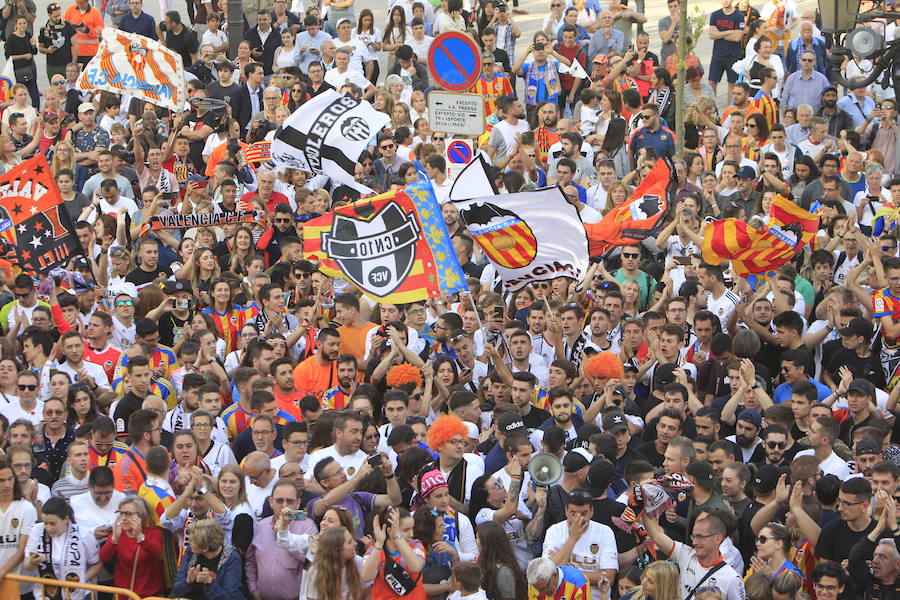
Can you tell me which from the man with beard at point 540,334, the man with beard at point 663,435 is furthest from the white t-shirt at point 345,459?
the man with beard at point 540,334

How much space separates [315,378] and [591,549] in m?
3.88

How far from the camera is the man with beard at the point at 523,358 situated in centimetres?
1297

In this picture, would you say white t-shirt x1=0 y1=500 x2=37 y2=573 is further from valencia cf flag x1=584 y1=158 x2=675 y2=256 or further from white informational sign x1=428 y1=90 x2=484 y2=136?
valencia cf flag x1=584 y1=158 x2=675 y2=256

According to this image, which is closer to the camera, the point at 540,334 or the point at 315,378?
the point at 315,378

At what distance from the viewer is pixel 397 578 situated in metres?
9.41

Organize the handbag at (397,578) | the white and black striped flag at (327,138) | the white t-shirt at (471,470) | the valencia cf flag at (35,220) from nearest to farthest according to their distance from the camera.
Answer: the handbag at (397,578)
the white t-shirt at (471,470)
the valencia cf flag at (35,220)
the white and black striped flag at (327,138)

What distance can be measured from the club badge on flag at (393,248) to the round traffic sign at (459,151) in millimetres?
2412

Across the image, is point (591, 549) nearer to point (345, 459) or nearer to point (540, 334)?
point (345, 459)

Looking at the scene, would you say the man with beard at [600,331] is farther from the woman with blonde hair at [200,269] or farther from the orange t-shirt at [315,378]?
the woman with blonde hair at [200,269]

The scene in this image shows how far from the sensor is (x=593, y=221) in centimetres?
Result: 1616

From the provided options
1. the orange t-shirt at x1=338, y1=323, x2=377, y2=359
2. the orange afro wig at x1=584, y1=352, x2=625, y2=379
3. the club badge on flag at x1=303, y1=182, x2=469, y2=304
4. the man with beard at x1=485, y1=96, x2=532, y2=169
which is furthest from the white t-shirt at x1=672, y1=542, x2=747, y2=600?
the man with beard at x1=485, y1=96, x2=532, y2=169

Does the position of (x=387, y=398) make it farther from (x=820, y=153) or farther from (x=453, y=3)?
(x=453, y=3)

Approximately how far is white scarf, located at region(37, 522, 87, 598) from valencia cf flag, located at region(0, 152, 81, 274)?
4765 mm

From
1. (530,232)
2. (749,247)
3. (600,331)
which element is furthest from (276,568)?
(749,247)
